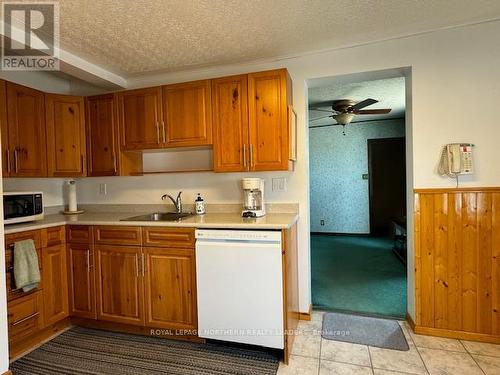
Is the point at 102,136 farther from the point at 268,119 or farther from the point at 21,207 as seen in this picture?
the point at 268,119

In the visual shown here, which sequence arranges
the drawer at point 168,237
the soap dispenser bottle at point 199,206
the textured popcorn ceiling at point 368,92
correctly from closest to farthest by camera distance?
the drawer at point 168,237 → the soap dispenser bottle at point 199,206 → the textured popcorn ceiling at point 368,92

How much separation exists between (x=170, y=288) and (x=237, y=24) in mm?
2092

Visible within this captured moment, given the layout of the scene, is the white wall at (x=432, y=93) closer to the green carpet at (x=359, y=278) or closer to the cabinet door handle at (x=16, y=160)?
the green carpet at (x=359, y=278)

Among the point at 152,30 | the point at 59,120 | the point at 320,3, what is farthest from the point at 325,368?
the point at 59,120

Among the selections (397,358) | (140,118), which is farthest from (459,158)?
(140,118)

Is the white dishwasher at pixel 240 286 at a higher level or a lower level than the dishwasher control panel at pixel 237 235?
lower

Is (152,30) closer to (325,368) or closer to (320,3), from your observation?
(320,3)

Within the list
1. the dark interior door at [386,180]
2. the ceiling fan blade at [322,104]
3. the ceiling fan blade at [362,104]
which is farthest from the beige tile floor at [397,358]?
the dark interior door at [386,180]

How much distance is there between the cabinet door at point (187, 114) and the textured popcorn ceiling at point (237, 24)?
308mm

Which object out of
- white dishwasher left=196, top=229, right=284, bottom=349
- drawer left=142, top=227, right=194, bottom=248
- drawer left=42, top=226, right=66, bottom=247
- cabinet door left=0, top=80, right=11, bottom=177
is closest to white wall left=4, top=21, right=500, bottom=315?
white dishwasher left=196, top=229, right=284, bottom=349

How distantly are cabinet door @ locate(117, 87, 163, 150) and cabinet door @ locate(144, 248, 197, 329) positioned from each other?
104cm

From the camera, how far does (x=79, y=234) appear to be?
246 centimetres

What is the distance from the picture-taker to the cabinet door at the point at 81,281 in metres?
2.44

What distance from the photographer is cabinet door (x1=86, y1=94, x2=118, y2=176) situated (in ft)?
8.91
